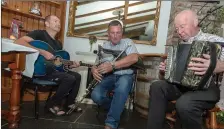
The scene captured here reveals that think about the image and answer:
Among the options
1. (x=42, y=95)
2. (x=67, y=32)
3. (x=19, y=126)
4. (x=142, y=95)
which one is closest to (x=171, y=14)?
(x=142, y=95)

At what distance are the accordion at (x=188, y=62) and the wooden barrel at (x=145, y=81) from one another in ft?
3.17

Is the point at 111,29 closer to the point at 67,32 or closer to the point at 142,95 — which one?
the point at 142,95

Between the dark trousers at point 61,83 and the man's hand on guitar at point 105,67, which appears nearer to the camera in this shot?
the man's hand on guitar at point 105,67

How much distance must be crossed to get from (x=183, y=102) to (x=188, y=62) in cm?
28

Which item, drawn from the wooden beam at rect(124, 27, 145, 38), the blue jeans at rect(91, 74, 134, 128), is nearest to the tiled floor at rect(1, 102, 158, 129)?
the blue jeans at rect(91, 74, 134, 128)

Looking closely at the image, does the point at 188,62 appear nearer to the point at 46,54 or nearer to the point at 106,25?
the point at 46,54

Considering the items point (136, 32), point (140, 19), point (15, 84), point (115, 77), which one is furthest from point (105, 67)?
point (140, 19)

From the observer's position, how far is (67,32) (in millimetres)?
3305

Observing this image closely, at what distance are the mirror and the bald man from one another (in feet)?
5.21

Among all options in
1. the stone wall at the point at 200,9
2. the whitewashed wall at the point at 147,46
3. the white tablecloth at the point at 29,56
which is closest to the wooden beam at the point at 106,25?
the whitewashed wall at the point at 147,46

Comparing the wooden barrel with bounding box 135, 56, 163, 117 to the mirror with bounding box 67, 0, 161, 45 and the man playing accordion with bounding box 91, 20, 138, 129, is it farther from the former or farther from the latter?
the mirror with bounding box 67, 0, 161, 45

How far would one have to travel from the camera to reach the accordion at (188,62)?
134 cm

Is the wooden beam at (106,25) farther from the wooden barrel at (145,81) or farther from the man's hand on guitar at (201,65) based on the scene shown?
the man's hand on guitar at (201,65)

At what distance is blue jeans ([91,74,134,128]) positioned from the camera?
186 centimetres
